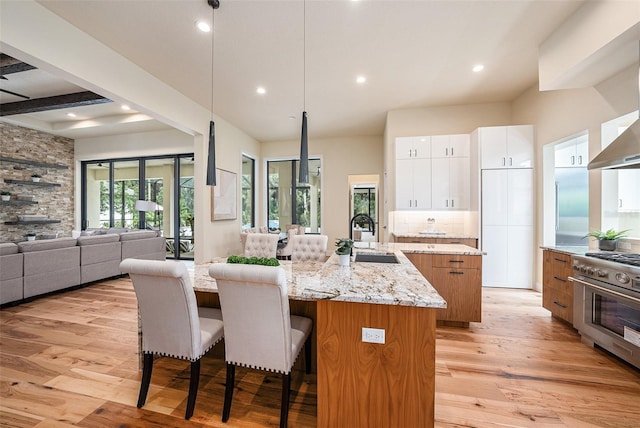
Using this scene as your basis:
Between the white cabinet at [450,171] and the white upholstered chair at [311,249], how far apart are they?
267cm

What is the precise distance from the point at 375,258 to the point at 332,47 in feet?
8.17

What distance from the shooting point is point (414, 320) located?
4.35 feet

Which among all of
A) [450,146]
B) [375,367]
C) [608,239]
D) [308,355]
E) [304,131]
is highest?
[450,146]

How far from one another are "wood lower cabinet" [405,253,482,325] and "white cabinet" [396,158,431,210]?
2001mm

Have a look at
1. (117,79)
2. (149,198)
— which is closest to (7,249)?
(117,79)

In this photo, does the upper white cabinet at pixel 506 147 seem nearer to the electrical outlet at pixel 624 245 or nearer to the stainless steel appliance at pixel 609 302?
the electrical outlet at pixel 624 245

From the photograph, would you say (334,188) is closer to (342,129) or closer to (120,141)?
(342,129)

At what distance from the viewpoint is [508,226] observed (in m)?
4.10

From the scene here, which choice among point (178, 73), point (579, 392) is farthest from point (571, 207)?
point (178, 73)

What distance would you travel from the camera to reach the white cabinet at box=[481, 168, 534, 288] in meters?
4.06

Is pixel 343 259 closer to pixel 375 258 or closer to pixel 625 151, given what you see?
pixel 375 258

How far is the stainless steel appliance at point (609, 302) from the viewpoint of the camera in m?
1.97

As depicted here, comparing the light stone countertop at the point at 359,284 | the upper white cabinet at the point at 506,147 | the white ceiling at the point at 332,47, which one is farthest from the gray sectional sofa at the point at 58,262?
the upper white cabinet at the point at 506,147

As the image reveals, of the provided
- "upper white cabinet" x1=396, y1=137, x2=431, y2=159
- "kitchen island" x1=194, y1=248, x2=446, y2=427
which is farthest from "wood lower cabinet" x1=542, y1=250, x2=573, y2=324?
"kitchen island" x1=194, y1=248, x2=446, y2=427
